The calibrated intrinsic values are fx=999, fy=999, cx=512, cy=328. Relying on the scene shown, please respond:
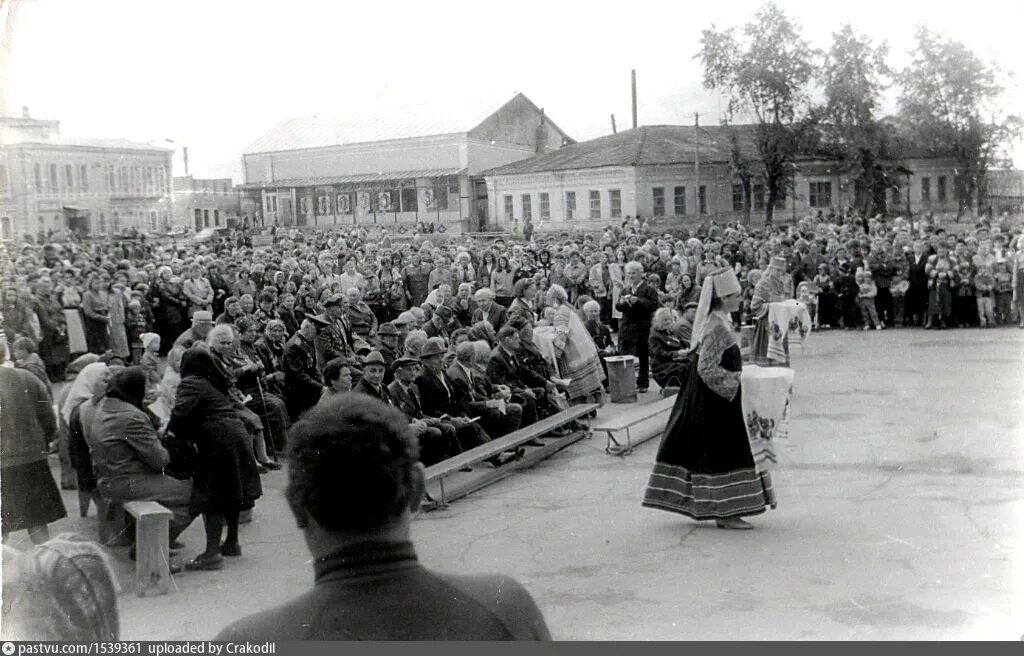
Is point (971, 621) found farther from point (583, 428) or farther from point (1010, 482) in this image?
point (583, 428)

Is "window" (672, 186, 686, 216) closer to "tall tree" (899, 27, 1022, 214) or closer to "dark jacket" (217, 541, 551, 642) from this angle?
"tall tree" (899, 27, 1022, 214)

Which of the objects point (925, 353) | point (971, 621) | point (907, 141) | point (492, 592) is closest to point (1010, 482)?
point (971, 621)

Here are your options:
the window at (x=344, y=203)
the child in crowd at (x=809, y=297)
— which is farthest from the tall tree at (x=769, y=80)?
the child in crowd at (x=809, y=297)

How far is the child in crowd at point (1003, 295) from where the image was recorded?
12.8 meters

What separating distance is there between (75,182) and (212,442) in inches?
66.3

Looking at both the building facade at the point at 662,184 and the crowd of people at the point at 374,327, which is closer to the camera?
the crowd of people at the point at 374,327

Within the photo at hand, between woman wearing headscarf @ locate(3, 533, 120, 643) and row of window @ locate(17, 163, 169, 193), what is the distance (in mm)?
3119

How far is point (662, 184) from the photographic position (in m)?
7.86

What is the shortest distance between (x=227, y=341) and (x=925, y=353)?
869cm

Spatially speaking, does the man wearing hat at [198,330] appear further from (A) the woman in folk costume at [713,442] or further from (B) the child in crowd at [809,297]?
(B) the child in crowd at [809,297]

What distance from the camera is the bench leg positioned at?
185 inches

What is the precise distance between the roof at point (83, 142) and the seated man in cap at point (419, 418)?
7.44ft

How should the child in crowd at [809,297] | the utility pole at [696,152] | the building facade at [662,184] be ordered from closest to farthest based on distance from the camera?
the utility pole at [696,152]
the building facade at [662,184]
the child in crowd at [809,297]

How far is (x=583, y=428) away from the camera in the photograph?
8.67 m
